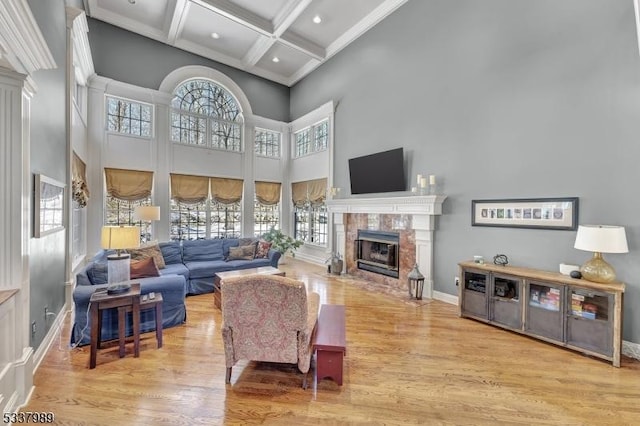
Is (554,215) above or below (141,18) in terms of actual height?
below

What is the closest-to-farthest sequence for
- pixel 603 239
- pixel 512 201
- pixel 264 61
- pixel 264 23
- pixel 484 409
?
pixel 484 409 < pixel 603 239 < pixel 512 201 < pixel 264 23 < pixel 264 61

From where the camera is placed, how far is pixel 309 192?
24.9 feet

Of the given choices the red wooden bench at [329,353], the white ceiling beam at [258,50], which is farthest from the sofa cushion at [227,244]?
the white ceiling beam at [258,50]

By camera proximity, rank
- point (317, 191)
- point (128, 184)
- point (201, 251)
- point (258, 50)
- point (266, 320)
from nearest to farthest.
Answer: point (266, 320) → point (201, 251) → point (128, 184) → point (258, 50) → point (317, 191)

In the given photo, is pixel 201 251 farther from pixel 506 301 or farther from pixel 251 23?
pixel 506 301

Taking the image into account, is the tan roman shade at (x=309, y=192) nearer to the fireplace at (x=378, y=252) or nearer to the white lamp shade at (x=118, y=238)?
the fireplace at (x=378, y=252)

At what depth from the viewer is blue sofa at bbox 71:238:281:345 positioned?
9.35ft

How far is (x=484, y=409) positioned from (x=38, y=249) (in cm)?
413

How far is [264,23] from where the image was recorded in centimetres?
585

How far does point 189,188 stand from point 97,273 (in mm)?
3845

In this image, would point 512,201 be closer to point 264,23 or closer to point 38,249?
point 38,249

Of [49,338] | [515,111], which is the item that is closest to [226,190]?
[49,338]

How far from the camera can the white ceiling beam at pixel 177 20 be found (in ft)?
17.6

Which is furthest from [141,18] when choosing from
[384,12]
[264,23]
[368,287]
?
[368,287]
